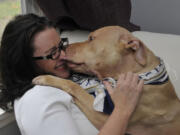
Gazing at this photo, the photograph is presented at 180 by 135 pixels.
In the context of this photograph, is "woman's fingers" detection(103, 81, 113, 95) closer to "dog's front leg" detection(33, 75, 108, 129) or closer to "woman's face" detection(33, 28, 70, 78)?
"dog's front leg" detection(33, 75, 108, 129)

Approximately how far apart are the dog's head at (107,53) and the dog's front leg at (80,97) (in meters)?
0.15

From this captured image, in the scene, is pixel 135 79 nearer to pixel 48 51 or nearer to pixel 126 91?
pixel 126 91

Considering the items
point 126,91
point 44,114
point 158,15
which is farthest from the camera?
point 158,15

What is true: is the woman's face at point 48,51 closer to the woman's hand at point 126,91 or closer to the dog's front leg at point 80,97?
the dog's front leg at point 80,97

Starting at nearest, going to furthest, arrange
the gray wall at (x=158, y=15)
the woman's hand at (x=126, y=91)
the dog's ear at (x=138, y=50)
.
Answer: the woman's hand at (x=126, y=91) < the dog's ear at (x=138, y=50) < the gray wall at (x=158, y=15)

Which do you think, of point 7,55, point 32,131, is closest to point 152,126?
point 32,131

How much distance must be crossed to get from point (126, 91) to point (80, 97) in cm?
20

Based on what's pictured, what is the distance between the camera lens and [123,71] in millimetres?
1211

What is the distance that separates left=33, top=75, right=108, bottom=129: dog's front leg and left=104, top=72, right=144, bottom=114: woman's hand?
0.10m

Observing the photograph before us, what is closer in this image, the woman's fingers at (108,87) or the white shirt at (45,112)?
the white shirt at (45,112)

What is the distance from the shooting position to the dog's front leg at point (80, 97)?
1.11 metres

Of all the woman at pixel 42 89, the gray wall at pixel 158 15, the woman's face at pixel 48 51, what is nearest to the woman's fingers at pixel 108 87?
the woman at pixel 42 89

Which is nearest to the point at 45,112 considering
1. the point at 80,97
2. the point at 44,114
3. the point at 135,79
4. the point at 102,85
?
the point at 44,114

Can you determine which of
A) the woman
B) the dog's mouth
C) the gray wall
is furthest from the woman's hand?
the gray wall
